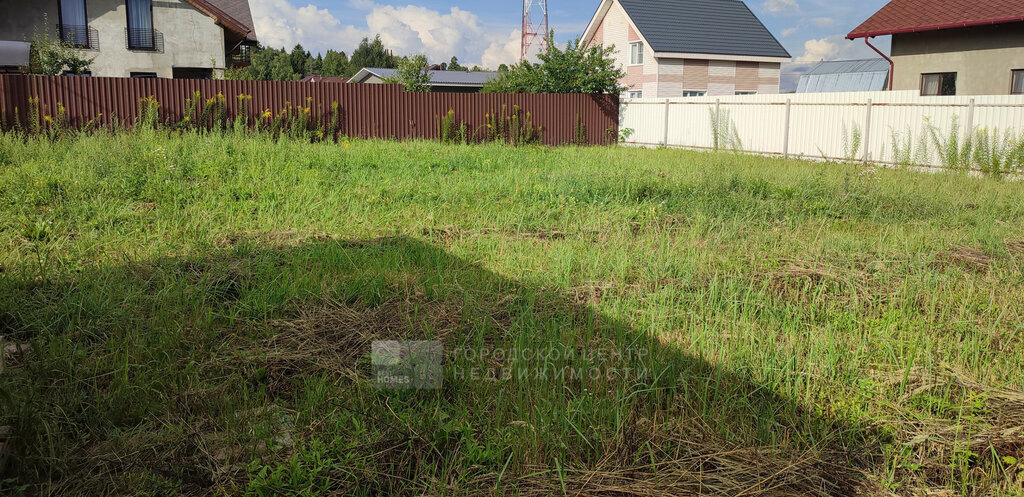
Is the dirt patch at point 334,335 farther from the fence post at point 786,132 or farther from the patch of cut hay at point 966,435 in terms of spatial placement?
the fence post at point 786,132

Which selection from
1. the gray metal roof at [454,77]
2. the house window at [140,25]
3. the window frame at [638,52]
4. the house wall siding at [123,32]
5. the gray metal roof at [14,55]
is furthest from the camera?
the gray metal roof at [454,77]

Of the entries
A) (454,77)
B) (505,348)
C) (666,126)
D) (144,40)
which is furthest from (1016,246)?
(454,77)

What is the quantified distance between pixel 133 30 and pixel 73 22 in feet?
5.35

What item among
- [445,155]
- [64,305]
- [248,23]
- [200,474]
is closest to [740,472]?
[200,474]

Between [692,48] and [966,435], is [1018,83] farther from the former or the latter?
[966,435]

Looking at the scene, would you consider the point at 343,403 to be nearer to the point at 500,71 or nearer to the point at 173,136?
the point at 173,136

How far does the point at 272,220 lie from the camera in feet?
20.2

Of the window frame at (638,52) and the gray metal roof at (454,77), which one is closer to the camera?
the window frame at (638,52)

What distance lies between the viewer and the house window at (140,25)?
21094 millimetres

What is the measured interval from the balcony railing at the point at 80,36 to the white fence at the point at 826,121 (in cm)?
1663

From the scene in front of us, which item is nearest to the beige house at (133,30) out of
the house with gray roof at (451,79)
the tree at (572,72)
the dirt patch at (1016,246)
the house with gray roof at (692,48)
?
the tree at (572,72)

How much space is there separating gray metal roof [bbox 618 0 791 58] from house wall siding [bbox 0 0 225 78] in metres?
16.9

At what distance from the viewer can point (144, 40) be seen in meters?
21.3

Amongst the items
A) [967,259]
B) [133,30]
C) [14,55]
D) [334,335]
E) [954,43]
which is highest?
[133,30]
